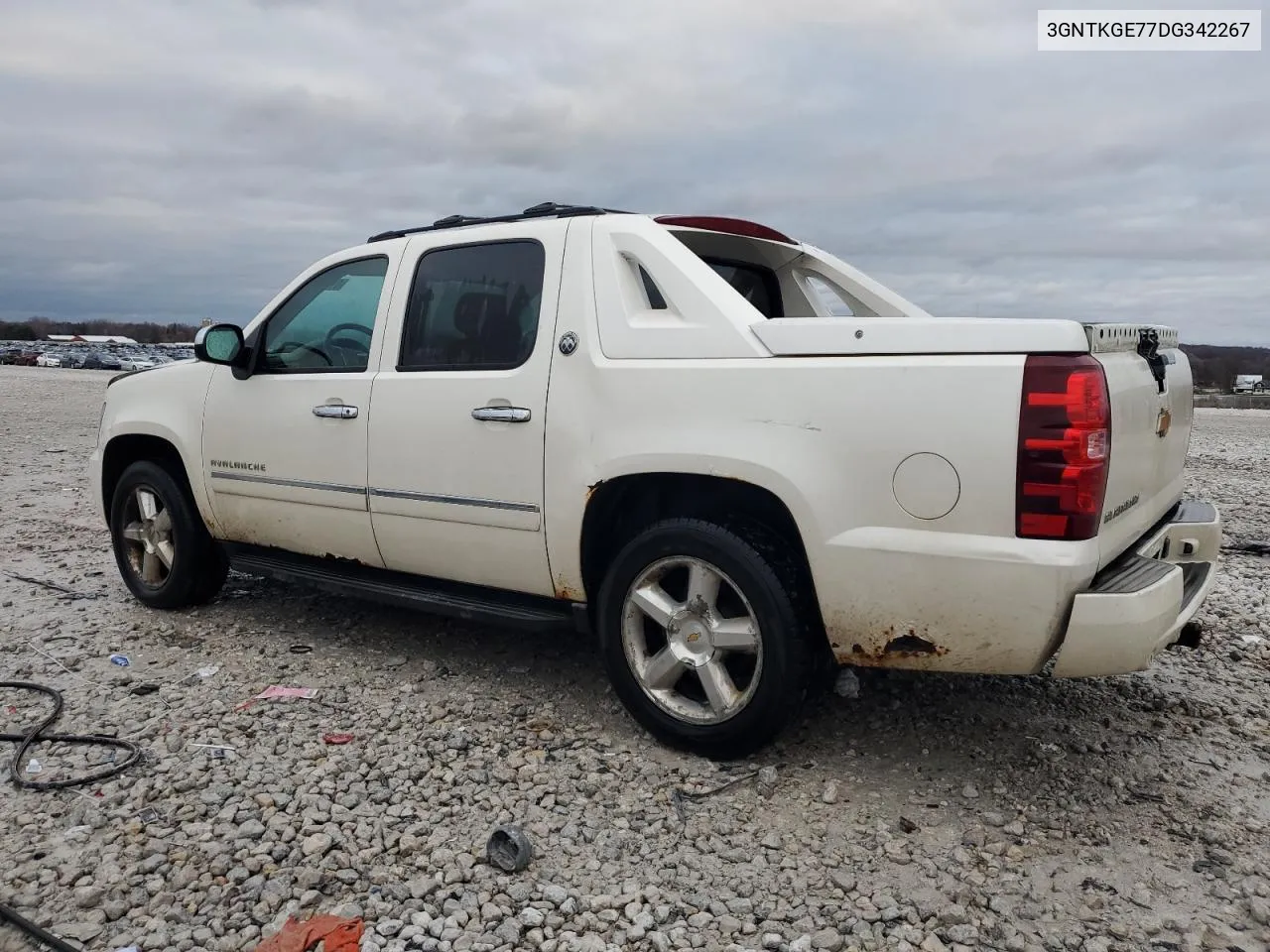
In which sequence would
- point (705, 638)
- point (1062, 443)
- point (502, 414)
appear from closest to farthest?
point (1062, 443) < point (705, 638) < point (502, 414)

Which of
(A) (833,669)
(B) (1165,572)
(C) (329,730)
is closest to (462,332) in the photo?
(C) (329,730)

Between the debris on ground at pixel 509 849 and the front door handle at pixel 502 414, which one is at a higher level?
the front door handle at pixel 502 414

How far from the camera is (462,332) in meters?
4.16

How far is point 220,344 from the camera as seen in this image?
15.6ft

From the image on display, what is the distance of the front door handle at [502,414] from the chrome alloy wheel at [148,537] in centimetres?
239

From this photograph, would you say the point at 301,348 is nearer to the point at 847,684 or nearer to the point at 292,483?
the point at 292,483

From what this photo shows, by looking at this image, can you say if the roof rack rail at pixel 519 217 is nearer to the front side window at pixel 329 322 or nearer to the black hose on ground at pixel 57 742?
the front side window at pixel 329 322

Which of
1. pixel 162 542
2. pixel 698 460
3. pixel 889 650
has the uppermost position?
pixel 698 460

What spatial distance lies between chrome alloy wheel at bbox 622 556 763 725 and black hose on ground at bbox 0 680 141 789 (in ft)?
6.10

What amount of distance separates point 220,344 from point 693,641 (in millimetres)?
2840

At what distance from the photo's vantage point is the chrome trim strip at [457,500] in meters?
3.83

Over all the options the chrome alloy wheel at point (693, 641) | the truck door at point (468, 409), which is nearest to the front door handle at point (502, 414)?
the truck door at point (468, 409)

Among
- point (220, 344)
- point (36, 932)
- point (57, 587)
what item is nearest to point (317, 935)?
point (36, 932)

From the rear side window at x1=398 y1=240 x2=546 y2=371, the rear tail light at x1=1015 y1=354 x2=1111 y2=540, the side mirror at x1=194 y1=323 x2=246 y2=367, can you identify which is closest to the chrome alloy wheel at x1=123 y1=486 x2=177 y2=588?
the side mirror at x1=194 y1=323 x2=246 y2=367
